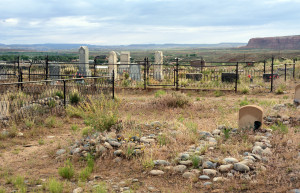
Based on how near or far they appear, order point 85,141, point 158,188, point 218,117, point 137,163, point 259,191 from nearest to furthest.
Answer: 1. point 259,191
2. point 158,188
3. point 137,163
4. point 85,141
5. point 218,117

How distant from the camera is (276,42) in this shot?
554ft

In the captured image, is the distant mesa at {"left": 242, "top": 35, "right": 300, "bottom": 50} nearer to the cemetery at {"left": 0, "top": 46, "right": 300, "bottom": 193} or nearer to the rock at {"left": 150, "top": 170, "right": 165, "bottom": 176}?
the cemetery at {"left": 0, "top": 46, "right": 300, "bottom": 193}

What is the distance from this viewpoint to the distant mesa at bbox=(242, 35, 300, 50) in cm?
15827

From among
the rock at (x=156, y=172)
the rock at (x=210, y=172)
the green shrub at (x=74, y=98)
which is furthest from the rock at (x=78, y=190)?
the green shrub at (x=74, y=98)

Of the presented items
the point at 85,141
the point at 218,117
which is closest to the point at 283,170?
the point at 85,141

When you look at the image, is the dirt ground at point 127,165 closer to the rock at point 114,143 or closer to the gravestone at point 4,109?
the rock at point 114,143

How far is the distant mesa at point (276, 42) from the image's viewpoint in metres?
158

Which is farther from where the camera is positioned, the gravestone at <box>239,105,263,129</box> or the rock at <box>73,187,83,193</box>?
the gravestone at <box>239,105,263,129</box>

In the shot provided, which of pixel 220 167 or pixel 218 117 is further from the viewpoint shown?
pixel 218 117

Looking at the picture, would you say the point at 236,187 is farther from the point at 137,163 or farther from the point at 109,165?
the point at 109,165

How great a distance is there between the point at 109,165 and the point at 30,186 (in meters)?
1.55

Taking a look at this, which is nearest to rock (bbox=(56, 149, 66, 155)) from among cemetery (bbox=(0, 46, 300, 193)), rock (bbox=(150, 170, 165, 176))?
cemetery (bbox=(0, 46, 300, 193))

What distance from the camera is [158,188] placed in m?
5.22

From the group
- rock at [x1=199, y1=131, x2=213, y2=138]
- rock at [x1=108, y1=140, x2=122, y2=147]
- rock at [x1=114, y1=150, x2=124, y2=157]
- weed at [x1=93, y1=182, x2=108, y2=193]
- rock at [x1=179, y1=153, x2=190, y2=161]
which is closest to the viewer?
weed at [x1=93, y1=182, x2=108, y2=193]
